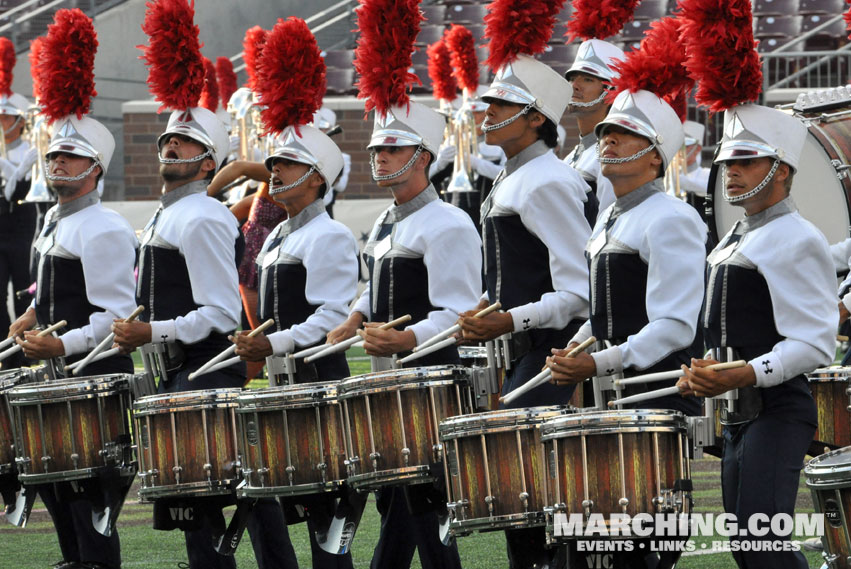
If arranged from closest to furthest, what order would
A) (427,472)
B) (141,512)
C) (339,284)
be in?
(427,472), (339,284), (141,512)

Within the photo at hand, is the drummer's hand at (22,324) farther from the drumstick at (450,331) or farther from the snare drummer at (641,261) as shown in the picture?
the snare drummer at (641,261)

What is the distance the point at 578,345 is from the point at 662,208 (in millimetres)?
506

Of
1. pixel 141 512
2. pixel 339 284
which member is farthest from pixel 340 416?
pixel 141 512

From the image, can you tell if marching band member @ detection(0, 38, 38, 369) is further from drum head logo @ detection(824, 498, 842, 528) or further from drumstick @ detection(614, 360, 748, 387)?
drum head logo @ detection(824, 498, 842, 528)

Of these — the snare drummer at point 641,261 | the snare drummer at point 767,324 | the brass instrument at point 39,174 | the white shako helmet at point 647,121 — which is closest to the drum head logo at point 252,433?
the snare drummer at point 641,261

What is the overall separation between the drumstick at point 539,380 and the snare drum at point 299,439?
63cm

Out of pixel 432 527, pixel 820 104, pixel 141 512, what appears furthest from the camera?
pixel 141 512

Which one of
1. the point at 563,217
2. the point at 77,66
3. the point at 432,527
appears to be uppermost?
the point at 77,66

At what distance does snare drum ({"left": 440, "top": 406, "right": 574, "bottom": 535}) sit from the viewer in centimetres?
516

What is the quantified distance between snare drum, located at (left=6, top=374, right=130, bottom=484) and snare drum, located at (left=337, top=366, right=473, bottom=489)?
1347mm

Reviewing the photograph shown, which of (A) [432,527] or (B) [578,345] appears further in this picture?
(A) [432,527]

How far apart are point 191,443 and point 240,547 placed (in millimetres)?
1973

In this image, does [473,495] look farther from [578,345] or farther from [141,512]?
[141,512]

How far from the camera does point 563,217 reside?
5.83 meters
